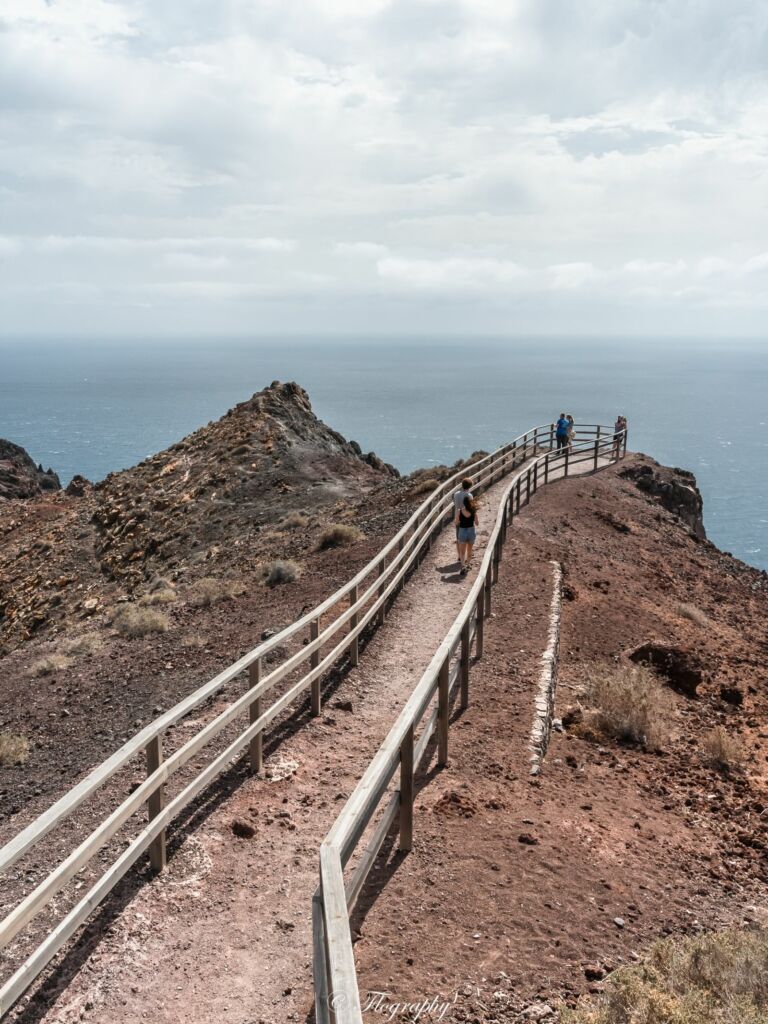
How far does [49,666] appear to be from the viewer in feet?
46.6

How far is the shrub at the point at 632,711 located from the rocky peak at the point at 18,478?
43.1m

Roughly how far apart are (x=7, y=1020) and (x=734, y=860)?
18.1 feet

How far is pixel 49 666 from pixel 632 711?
9727mm

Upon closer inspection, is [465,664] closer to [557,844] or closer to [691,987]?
[557,844]

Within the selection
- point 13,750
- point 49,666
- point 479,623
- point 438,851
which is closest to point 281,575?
point 49,666

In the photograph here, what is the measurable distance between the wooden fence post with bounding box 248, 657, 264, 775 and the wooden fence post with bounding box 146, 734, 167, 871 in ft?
5.11

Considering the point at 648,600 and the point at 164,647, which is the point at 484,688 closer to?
the point at 164,647

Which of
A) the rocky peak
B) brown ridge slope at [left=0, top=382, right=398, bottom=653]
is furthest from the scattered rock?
the rocky peak

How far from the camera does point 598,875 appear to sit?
6.17 m

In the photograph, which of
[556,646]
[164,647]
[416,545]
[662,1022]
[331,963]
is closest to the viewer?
[331,963]

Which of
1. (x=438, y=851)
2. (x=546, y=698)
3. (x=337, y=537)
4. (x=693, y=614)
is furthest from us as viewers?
(x=337, y=537)

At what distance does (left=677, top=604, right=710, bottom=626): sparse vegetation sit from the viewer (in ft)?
55.9

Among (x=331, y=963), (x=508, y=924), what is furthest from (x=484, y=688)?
(x=331, y=963)

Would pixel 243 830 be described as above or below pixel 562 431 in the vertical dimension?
below
